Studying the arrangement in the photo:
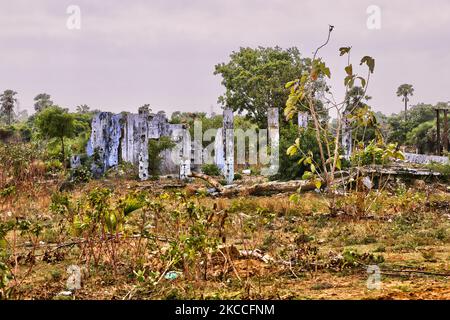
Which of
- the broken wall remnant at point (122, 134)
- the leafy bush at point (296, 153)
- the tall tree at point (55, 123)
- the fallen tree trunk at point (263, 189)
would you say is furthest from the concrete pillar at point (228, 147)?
the tall tree at point (55, 123)

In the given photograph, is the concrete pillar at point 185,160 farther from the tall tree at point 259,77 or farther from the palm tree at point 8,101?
the palm tree at point 8,101

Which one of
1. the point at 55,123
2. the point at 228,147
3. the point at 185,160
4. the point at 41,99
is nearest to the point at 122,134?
the point at 55,123

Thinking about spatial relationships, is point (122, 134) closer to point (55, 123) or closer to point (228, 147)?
point (55, 123)

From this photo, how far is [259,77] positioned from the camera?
1175 inches

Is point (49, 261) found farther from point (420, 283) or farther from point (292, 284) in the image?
point (420, 283)

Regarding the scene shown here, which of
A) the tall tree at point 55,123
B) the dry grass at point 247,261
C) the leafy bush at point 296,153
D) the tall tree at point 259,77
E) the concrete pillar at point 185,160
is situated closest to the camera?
the dry grass at point 247,261

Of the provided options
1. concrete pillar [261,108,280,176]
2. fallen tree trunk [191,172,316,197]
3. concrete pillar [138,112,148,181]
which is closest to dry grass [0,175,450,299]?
fallen tree trunk [191,172,316,197]

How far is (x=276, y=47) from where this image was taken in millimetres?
32719

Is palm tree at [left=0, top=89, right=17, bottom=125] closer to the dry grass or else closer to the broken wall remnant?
the broken wall remnant

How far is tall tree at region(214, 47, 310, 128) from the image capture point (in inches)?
1185

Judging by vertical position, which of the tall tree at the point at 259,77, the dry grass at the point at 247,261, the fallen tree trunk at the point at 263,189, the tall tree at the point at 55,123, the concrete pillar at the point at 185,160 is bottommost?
the dry grass at the point at 247,261

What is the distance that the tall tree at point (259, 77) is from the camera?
3011 cm
